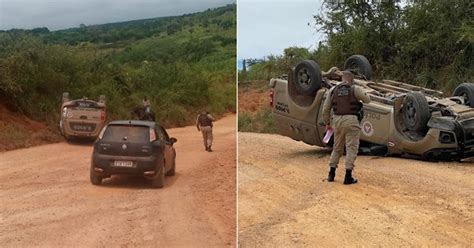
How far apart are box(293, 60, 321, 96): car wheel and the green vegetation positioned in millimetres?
4050

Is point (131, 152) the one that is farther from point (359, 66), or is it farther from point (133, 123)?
point (359, 66)

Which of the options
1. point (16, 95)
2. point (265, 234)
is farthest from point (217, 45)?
point (265, 234)

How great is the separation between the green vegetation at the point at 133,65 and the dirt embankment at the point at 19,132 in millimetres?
51

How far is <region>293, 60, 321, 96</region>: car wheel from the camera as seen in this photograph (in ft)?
21.9

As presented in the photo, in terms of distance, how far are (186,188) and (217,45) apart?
0.54m

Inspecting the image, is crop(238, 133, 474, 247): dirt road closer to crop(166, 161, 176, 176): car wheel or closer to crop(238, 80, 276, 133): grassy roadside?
crop(238, 80, 276, 133): grassy roadside

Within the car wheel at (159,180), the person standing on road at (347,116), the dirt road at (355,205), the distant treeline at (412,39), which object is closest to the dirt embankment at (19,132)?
the car wheel at (159,180)

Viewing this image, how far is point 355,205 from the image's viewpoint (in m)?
4.52

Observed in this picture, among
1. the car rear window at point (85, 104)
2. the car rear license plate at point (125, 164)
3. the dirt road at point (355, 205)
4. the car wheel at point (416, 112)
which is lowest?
the dirt road at point (355, 205)

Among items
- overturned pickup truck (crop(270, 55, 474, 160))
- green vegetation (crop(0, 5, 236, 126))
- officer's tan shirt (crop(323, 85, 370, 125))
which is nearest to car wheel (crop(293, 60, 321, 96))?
overturned pickup truck (crop(270, 55, 474, 160))

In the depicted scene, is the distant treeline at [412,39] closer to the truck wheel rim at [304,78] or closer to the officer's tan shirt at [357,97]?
the truck wheel rim at [304,78]

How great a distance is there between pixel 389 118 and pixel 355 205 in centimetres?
260

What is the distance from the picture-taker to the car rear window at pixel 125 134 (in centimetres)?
247

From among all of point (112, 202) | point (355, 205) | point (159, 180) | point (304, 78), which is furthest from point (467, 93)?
point (112, 202)
